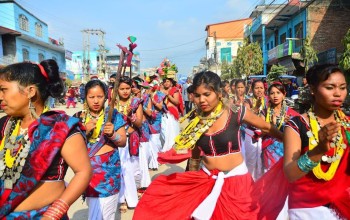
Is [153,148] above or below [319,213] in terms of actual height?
below

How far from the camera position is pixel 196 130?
10.8 ft

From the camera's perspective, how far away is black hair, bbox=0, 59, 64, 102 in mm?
2020

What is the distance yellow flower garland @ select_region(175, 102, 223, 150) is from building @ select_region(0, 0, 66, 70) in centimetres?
2594

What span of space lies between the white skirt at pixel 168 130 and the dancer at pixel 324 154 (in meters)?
5.94

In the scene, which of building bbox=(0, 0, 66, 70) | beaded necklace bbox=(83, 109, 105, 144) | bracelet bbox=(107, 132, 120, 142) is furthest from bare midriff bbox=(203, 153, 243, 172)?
building bbox=(0, 0, 66, 70)

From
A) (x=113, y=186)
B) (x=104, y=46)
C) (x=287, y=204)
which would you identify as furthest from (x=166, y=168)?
(x=104, y=46)

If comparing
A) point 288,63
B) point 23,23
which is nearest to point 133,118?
point 288,63

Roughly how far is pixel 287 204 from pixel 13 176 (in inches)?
78.0

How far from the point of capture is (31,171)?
6.26ft

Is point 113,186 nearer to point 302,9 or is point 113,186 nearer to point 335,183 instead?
point 335,183

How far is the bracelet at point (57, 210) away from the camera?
1.82 m

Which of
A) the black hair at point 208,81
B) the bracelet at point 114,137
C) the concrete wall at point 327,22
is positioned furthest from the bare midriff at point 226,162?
the concrete wall at point 327,22

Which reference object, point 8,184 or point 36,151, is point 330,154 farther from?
point 8,184

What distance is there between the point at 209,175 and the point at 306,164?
4.05 feet
